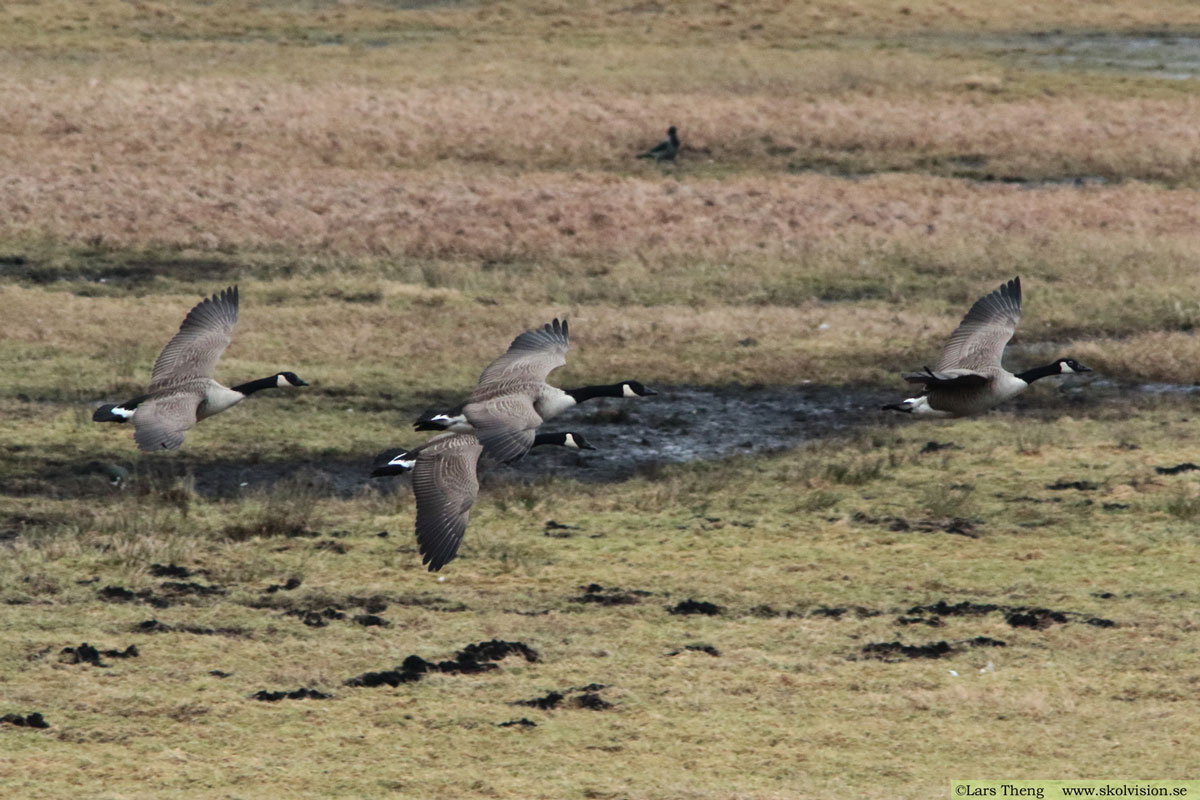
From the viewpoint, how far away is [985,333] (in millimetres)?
16234

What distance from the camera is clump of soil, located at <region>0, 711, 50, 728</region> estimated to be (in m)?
11.4

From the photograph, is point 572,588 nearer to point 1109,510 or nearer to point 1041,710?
point 1041,710

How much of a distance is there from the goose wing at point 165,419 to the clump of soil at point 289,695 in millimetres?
2410

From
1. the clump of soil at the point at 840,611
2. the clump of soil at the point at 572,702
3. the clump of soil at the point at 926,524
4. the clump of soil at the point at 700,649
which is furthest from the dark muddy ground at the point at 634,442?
the clump of soil at the point at 572,702

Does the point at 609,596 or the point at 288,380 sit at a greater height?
the point at 288,380

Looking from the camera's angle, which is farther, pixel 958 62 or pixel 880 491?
pixel 958 62

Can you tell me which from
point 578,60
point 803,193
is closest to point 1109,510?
point 803,193

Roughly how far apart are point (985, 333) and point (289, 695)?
7600mm

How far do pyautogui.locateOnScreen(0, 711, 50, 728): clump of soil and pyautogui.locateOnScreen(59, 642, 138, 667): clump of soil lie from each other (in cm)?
108

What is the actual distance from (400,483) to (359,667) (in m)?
5.57

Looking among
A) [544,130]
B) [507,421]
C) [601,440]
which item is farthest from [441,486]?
[544,130]

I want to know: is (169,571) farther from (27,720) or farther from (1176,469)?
(1176,469)

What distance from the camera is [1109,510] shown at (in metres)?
17.3

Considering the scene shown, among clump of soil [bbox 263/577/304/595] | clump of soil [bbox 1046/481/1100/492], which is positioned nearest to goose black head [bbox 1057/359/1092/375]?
clump of soil [bbox 1046/481/1100/492]
